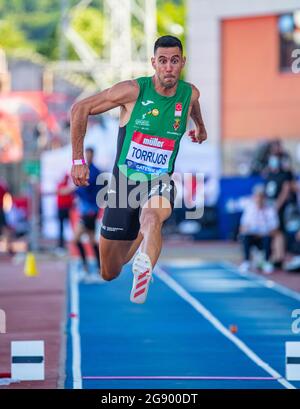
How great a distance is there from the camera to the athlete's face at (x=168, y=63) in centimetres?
866

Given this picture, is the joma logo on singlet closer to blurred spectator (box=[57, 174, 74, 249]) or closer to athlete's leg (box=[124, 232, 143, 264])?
athlete's leg (box=[124, 232, 143, 264])

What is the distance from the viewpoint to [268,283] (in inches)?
731

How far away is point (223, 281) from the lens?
61.9ft

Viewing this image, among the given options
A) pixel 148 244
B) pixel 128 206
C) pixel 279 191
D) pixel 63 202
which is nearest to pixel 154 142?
pixel 128 206

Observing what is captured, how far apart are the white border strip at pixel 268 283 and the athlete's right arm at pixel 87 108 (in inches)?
300

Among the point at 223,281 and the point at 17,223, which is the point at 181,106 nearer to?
the point at 223,281

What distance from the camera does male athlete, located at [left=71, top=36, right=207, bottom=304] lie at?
28.8ft

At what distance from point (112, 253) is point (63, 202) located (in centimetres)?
1566

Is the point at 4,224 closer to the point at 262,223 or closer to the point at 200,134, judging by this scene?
the point at 262,223

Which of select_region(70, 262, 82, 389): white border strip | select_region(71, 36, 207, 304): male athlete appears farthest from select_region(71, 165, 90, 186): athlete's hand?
select_region(70, 262, 82, 389): white border strip

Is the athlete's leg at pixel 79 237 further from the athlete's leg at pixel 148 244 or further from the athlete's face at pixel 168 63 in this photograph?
the athlete's face at pixel 168 63

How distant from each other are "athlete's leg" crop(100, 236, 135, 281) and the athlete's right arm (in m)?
0.86
